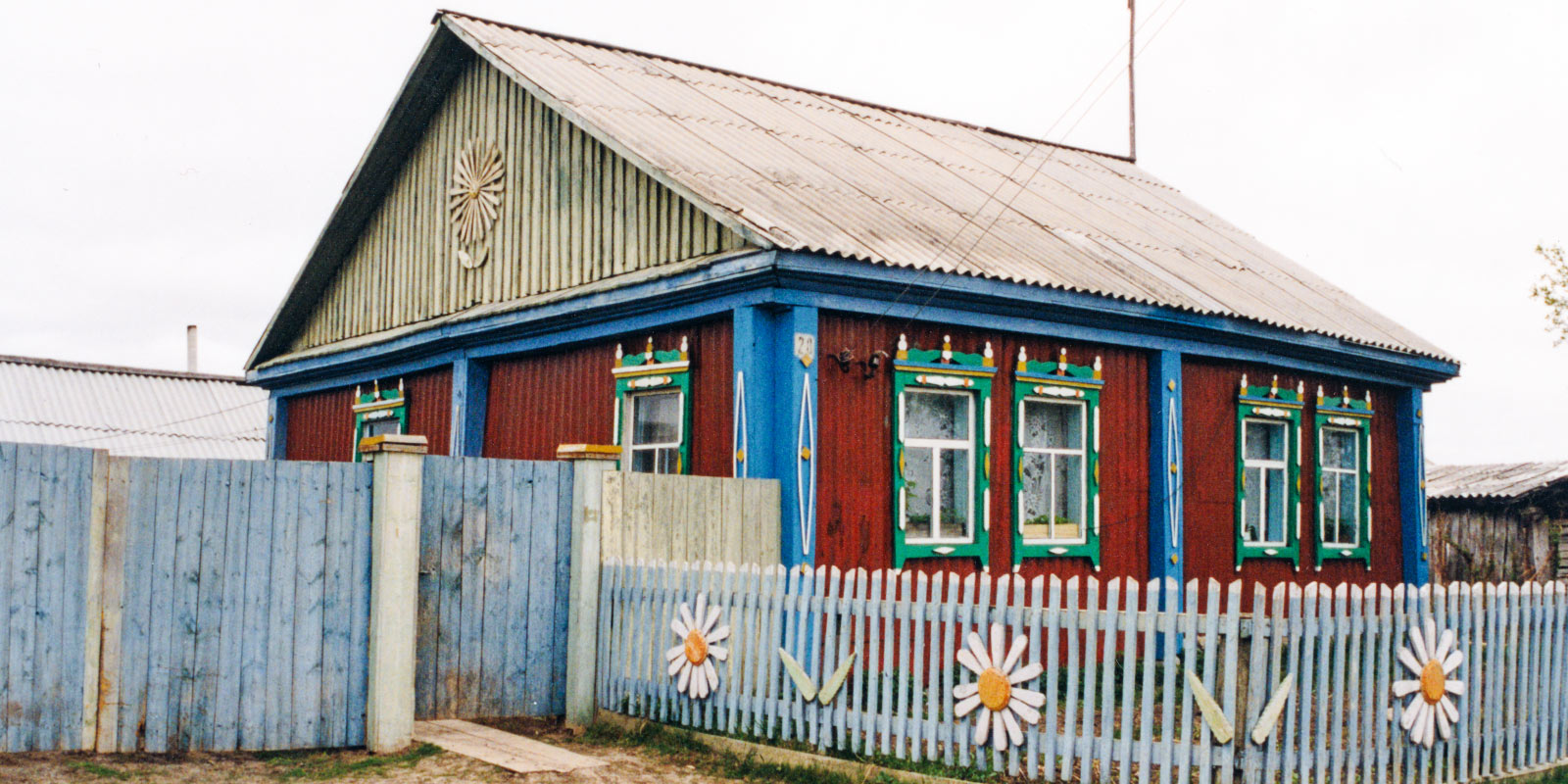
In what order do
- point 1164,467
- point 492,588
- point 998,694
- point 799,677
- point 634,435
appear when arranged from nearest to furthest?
point 998,694, point 799,677, point 492,588, point 634,435, point 1164,467

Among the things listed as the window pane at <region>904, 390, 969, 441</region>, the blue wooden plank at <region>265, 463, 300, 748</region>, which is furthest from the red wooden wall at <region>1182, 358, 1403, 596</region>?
the blue wooden plank at <region>265, 463, 300, 748</region>

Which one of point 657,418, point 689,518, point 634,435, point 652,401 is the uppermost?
point 652,401

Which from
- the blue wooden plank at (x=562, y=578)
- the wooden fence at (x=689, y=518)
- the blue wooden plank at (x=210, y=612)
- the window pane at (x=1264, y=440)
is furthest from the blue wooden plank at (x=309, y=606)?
the window pane at (x=1264, y=440)

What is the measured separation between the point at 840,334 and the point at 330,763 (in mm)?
5004

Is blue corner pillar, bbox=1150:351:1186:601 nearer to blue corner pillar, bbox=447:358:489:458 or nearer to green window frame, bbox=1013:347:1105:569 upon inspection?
green window frame, bbox=1013:347:1105:569

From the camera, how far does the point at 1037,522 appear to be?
43.0 feet

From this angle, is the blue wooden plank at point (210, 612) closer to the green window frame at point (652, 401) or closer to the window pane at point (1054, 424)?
the green window frame at point (652, 401)

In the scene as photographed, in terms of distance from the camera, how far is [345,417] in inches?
711

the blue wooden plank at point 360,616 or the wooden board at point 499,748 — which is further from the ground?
the blue wooden plank at point 360,616

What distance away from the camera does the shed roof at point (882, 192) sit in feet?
39.7

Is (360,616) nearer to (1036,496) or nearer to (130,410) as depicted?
(1036,496)

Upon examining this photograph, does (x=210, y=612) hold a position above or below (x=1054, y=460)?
below

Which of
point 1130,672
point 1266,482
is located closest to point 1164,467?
point 1266,482

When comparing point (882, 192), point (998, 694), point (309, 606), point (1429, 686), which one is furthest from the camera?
point (882, 192)
